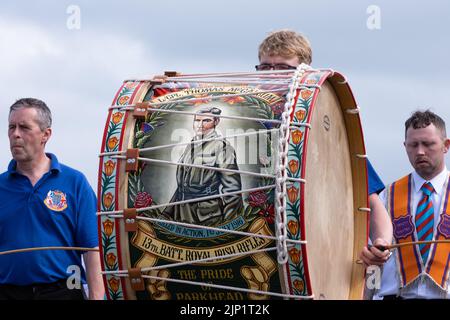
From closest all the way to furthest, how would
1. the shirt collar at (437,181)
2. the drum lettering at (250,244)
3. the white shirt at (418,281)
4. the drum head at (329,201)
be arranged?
the drum lettering at (250,244) → the drum head at (329,201) → the white shirt at (418,281) → the shirt collar at (437,181)

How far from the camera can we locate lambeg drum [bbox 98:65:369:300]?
5.32m

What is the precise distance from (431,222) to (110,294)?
230cm

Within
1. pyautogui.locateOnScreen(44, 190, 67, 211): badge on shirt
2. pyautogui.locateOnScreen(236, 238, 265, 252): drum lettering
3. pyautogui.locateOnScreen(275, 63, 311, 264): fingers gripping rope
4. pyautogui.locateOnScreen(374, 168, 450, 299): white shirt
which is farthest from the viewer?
pyautogui.locateOnScreen(374, 168, 450, 299): white shirt

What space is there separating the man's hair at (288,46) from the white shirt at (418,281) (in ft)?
3.94

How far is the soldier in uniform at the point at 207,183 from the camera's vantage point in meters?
5.40

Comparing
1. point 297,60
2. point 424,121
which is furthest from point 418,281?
point 297,60

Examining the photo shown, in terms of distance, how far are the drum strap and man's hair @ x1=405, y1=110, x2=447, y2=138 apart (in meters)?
0.36

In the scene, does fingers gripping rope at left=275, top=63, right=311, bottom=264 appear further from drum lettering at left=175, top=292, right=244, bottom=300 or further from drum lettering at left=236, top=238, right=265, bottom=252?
drum lettering at left=175, top=292, right=244, bottom=300

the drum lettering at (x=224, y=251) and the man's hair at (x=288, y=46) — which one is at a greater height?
the man's hair at (x=288, y=46)

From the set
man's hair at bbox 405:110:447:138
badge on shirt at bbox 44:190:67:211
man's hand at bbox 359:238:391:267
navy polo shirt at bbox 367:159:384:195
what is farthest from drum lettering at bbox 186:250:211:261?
man's hair at bbox 405:110:447:138

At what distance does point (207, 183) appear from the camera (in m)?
5.43

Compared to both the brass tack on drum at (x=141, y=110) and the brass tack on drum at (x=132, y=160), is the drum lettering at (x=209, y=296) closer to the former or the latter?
the brass tack on drum at (x=132, y=160)

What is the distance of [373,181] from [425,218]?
656 mm

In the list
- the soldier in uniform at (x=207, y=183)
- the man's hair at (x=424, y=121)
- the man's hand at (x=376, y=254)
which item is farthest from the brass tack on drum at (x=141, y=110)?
the man's hair at (x=424, y=121)
